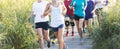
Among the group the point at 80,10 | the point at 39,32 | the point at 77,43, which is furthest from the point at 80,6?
the point at 39,32

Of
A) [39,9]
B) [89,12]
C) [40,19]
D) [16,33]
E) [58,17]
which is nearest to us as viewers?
[58,17]

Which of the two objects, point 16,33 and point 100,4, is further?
point 100,4

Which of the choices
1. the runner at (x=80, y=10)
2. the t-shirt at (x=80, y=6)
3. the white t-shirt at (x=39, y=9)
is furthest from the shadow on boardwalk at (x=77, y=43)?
the white t-shirt at (x=39, y=9)

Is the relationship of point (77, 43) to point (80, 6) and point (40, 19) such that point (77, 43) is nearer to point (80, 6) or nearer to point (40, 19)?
point (80, 6)

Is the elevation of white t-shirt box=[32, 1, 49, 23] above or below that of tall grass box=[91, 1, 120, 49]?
above

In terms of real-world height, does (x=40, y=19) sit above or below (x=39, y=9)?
below

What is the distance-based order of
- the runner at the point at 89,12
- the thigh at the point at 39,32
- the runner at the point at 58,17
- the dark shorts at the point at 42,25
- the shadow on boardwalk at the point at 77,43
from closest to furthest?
the runner at the point at 58,17 < the thigh at the point at 39,32 < the dark shorts at the point at 42,25 < the shadow on boardwalk at the point at 77,43 < the runner at the point at 89,12

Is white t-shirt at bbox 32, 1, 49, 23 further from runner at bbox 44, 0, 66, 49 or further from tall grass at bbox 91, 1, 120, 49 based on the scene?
tall grass at bbox 91, 1, 120, 49

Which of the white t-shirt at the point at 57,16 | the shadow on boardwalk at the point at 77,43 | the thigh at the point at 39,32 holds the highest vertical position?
the white t-shirt at the point at 57,16

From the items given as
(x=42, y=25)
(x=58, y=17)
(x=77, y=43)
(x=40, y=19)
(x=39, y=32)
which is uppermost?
(x=58, y=17)

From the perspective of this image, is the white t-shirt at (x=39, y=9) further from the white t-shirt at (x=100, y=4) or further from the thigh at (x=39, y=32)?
the white t-shirt at (x=100, y=4)

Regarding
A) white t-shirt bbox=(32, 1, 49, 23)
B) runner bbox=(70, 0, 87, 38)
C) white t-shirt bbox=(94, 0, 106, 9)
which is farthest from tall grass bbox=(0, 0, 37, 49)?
white t-shirt bbox=(94, 0, 106, 9)

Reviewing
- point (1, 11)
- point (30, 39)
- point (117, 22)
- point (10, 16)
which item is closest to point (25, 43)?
point (30, 39)

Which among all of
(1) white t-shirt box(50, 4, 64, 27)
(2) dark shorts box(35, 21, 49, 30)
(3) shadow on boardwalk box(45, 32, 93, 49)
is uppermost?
(1) white t-shirt box(50, 4, 64, 27)
